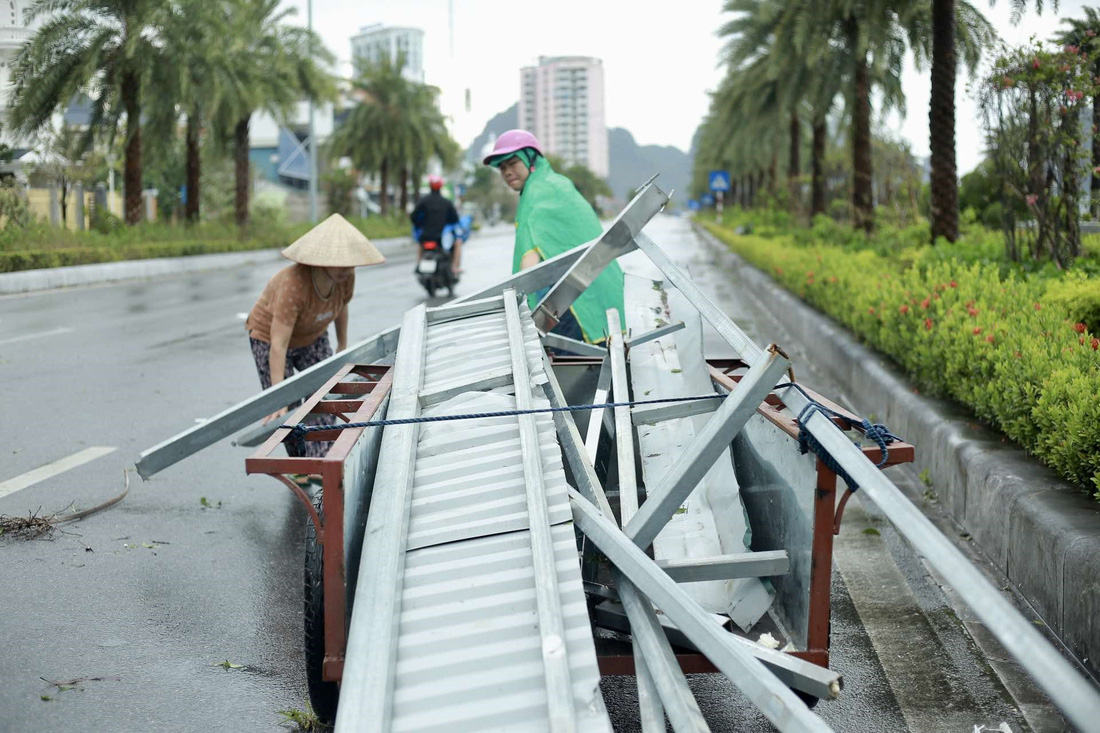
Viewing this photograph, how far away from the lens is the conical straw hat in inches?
207

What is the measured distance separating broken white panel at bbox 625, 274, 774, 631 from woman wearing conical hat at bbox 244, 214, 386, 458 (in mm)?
1385

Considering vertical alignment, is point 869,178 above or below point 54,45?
below

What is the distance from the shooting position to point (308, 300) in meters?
5.62

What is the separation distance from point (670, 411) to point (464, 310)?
1.00 meters

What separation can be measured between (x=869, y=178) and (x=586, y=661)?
60.7ft

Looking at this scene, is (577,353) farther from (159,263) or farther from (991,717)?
(159,263)

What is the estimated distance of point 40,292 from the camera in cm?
1738

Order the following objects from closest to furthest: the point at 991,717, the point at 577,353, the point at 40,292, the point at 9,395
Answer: the point at 991,717 < the point at 577,353 < the point at 9,395 < the point at 40,292

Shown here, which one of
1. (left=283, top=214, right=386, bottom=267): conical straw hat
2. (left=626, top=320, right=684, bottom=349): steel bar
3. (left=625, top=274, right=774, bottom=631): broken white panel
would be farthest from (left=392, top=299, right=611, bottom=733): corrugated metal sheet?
(left=283, top=214, right=386, bottom=267): conical straw hat

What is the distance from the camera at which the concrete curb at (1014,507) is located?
359 cm

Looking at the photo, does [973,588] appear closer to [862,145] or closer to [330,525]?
[330,525]

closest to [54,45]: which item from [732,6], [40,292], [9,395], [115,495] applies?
[40,292]

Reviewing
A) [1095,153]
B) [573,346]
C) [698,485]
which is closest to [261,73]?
[1095,153]

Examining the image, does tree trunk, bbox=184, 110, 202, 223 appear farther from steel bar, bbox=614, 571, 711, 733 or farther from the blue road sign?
steel bar, bbox=614, 571, 711, 733
